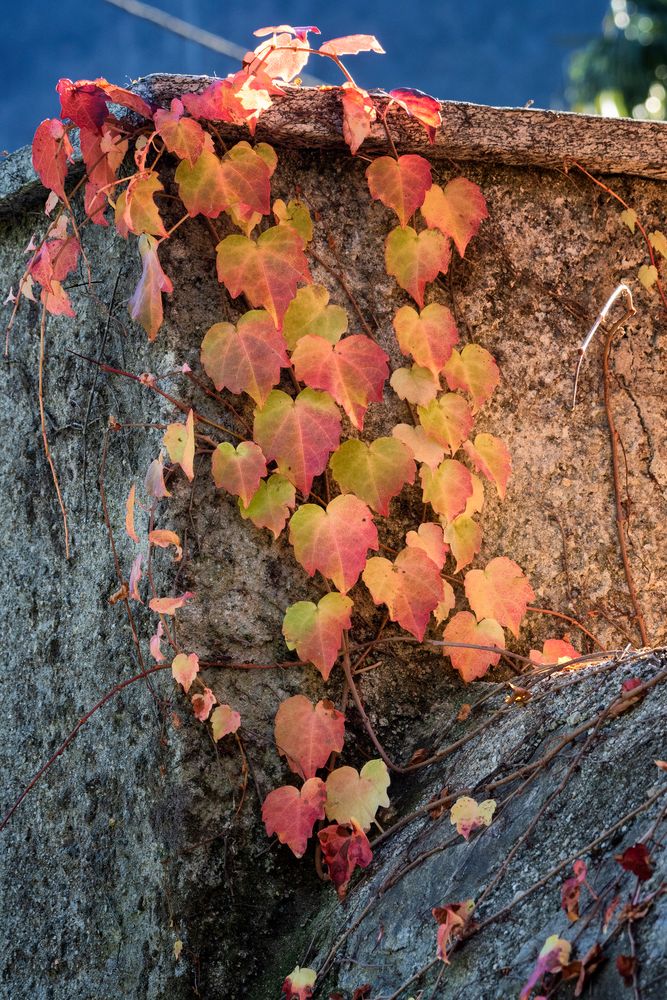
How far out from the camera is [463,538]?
1569 millimetres

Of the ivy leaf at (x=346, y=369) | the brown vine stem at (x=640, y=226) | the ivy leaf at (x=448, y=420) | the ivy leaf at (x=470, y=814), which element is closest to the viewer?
the ivy leaf at (x=470, y=814)

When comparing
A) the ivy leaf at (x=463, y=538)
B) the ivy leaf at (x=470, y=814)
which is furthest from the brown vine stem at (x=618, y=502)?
the ivy leaf at (x=470, y=814)

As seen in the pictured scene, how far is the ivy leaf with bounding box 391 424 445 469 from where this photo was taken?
153cm

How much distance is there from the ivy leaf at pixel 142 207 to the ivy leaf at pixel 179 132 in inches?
1.8

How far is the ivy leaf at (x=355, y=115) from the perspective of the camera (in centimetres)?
146

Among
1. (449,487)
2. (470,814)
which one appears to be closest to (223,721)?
(470,814)

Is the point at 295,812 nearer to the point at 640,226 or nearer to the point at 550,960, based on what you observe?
the point at 550,960

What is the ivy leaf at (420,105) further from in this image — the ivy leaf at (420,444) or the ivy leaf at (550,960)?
the ivy leaf at (550,960)

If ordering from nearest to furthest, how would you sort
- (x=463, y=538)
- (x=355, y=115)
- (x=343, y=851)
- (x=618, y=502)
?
(x=343, y=851), (x=355, y=115), (x=463, y=538), (x=618, y=502)

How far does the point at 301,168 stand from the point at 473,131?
0.86ft

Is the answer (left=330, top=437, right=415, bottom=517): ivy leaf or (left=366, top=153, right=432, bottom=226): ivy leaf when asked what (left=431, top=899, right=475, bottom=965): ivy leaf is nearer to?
(left=330, top=437, right=415, bottom=517): ivy leaf

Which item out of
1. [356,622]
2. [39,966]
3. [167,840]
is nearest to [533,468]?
[356,622]

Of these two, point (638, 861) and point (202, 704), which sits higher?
point (202, 704)

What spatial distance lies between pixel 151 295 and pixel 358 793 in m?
0.71
